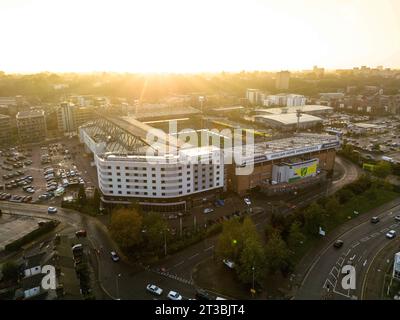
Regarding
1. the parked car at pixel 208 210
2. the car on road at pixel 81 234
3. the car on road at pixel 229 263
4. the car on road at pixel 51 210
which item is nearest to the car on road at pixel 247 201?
the parked car at pixel 208 210

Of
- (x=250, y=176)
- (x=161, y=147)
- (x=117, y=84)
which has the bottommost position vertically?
(x=250, y=176)

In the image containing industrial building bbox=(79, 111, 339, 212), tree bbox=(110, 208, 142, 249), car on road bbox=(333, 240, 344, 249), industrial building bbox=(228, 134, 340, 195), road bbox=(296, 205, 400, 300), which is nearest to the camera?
road bbox=(296, 205, 400, 300)

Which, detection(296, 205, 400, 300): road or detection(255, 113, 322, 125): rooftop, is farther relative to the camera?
detection(255, 113, 322, 125): rooftop

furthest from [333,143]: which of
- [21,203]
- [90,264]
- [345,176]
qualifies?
[21,203]

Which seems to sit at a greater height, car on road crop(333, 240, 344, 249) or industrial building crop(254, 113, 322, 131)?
industrial building crop(254, 113, 322, 131)

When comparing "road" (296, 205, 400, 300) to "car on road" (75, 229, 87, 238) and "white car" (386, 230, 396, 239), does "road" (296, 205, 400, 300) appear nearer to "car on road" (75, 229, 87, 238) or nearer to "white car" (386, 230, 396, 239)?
"white car" (386, 230, 396, 239)

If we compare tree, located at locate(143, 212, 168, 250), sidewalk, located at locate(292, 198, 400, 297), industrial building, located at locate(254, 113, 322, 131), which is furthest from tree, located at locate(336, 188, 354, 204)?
industrial building, located at locate(254, 113, 322, 131)
